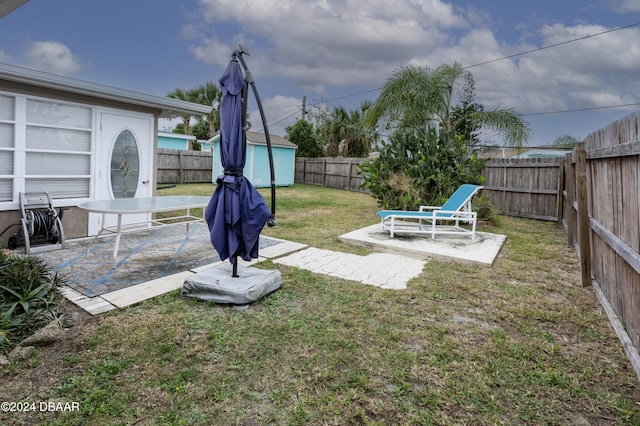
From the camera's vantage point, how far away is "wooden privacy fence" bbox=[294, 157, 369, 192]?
707 inches

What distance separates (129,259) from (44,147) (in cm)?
234

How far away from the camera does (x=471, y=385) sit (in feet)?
7.36

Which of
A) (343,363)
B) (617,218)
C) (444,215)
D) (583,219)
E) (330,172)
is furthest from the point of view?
(330,172)

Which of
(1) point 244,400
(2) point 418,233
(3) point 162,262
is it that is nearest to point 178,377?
(1) point 244,400

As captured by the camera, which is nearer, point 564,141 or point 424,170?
point 424,170

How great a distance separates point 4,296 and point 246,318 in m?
1.93

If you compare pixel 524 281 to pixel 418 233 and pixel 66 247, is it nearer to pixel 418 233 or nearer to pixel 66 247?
pixel 418 233

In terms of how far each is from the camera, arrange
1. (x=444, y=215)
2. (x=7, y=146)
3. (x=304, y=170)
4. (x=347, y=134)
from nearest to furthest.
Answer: (x=7, y=146) < (x=444, y=215) < (x=304, y=170) < (x=347, y=134)

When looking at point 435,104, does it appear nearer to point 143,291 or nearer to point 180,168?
point 143,291

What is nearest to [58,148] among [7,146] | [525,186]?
[7,146]

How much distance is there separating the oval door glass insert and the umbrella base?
3593 millimetres

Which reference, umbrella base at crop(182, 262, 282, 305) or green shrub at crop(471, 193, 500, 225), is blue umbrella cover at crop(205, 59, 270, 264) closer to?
umbrella base at crop(182, 262, 282, 305)

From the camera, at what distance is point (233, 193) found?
131 inches

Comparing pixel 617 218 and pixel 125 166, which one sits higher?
pixel 125 166
